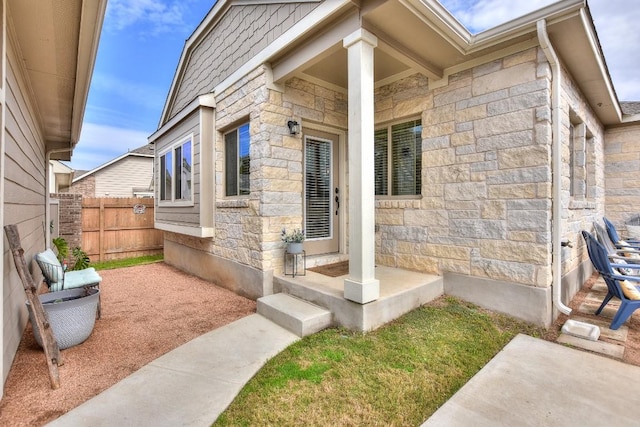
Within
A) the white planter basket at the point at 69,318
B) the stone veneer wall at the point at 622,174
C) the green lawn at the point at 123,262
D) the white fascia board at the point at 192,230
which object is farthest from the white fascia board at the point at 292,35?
the stone veneer wall at the point at 622,174

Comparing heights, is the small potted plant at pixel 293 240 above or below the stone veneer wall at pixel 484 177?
below

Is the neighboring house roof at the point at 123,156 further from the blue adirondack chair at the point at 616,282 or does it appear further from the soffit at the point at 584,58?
the blue adirondack chair at the point at 616,282

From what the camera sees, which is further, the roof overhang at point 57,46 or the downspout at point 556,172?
the downspout at point 556,172

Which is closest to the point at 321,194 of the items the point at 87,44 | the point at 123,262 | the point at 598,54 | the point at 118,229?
the point at 87,44

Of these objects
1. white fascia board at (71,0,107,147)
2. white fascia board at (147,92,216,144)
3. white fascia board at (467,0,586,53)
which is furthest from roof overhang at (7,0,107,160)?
white fascia board at (467,0,586,53)

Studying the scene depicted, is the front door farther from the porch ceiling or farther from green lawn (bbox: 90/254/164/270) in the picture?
green lawn (bbox: 90/254/164/270)

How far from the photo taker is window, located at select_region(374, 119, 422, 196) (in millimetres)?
4629

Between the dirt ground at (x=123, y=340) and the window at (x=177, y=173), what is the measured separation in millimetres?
1900

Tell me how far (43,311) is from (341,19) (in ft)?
13.1

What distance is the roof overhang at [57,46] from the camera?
242 centimetres

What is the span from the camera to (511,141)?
3.61 m

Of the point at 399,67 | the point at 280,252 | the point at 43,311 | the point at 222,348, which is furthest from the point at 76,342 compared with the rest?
the point at 399,67

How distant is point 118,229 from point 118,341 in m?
6.87

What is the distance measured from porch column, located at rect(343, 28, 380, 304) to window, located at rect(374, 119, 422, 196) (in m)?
1.64
